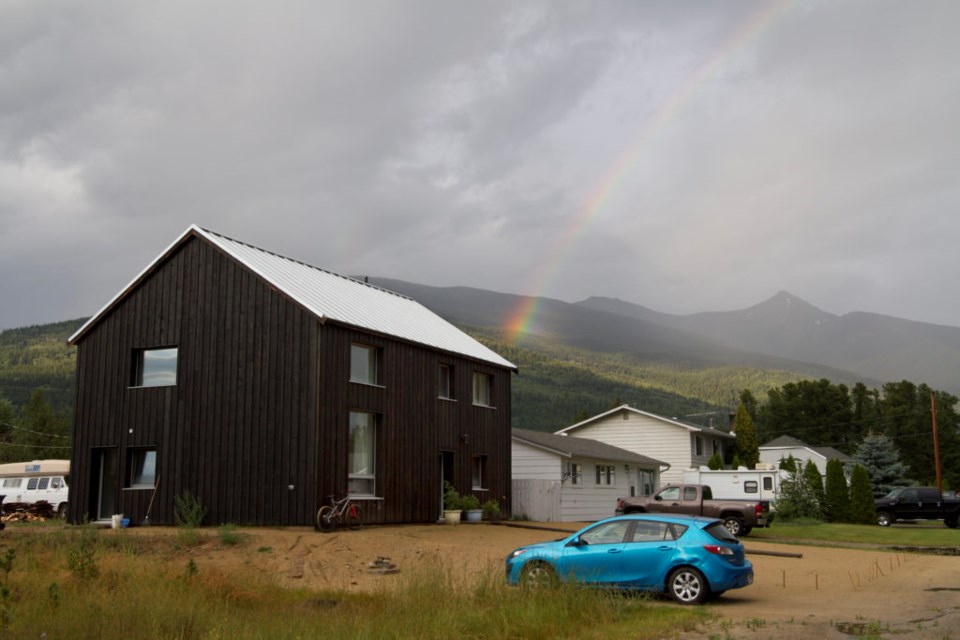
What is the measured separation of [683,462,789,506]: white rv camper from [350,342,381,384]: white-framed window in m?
21.3

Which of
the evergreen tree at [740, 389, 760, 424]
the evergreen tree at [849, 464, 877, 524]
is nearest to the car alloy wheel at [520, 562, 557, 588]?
the evergreen tree at [849, 464, 877, 524]

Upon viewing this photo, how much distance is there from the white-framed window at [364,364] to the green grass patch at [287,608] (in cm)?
1143

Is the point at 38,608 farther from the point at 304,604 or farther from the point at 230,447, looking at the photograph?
the point at 230,447

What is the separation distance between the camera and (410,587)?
40.4ft

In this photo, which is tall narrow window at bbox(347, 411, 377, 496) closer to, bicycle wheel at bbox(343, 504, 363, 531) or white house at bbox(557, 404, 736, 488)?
bicycle wheel at bbox(343, 504, 363, 531)

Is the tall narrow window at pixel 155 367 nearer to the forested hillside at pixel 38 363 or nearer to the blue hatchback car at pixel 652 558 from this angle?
the blue hatchback car at pixel 652 558

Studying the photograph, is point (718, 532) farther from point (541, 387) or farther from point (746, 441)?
point (541, 387)

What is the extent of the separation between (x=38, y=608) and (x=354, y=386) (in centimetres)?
1465

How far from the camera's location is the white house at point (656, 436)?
51625 mm

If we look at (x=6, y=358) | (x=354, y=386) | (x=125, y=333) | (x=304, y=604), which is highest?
(x=6, y=358)

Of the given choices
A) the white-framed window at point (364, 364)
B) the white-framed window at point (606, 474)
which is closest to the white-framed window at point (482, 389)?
A: the white-framed window at point (364, 364)

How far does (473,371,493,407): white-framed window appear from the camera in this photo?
3306 centimetres

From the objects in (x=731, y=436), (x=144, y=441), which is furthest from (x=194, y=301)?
(x=731, y=436)

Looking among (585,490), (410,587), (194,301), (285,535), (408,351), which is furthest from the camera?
(585,490)
